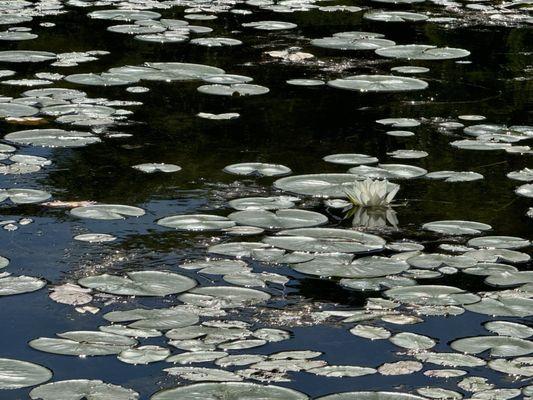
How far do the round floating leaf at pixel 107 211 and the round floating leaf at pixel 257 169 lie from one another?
0.68 metres

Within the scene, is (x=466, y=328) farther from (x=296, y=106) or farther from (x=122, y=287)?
(x=296, y=106)

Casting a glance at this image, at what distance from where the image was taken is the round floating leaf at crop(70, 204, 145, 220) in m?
4.68

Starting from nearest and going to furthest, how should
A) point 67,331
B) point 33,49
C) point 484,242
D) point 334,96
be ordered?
point 67,331, point 484,242, point 334,96, point 33,49

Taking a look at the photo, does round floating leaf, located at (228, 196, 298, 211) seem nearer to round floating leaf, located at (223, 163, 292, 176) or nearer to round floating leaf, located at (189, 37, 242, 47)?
round floating leaf, located at (223, 163, 292, 176)

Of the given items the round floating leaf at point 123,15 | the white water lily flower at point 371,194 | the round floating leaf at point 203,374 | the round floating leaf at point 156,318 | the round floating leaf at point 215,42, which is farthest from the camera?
the round floating leaf at point 123,15

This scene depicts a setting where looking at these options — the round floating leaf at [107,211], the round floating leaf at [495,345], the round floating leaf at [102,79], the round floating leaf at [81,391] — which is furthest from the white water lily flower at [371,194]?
the round floating leaf at [102,79]

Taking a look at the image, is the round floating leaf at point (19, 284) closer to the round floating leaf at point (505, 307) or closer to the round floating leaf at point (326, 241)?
the round floating leaf at point (326, 241)

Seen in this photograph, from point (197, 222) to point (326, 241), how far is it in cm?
51

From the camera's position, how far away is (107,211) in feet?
15.5

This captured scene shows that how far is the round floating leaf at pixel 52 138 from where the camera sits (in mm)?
5684

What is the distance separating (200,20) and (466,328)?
18.0ft

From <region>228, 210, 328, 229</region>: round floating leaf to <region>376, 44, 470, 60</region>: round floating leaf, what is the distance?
128 inches

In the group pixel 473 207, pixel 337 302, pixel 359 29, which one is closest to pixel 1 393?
pixel 337 302

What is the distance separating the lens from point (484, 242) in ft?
14.6
